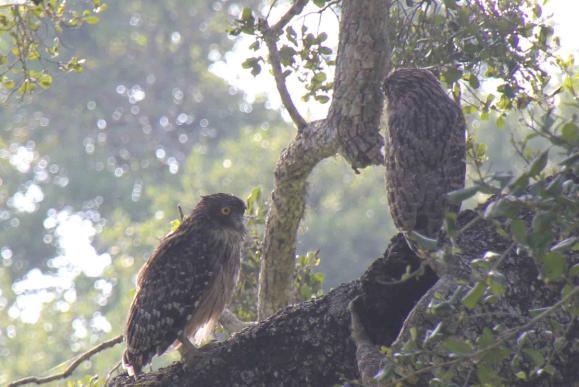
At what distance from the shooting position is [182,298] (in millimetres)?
6094

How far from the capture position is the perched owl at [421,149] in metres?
5.21

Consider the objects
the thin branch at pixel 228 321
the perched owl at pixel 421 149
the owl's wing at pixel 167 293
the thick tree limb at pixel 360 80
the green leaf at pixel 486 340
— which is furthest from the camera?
the thin branch at pixel 228 321

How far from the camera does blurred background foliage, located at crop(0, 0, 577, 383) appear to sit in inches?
1000

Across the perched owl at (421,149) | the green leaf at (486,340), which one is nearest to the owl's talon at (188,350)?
the perched owl at (421,149)

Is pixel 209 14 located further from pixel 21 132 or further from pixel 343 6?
pixel 343 6

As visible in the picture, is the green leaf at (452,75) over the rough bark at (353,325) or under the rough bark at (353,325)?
over

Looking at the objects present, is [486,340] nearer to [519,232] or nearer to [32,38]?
[519,232]

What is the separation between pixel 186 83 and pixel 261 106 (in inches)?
117

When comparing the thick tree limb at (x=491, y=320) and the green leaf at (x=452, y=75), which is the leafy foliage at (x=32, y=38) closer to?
the green leaf at (x=452, y=75)

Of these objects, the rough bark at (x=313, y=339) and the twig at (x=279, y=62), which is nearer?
the rough bark at (x=313, y=339)

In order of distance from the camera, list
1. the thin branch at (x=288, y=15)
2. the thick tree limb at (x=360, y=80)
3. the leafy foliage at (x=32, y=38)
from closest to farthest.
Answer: the leafy foliage at (x=32, y=38) < the thick tree limb at (x=360, y=80) < the thin branch at (x=288, y=15)

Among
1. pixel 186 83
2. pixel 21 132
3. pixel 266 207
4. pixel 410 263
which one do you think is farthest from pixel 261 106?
pixel 410 263

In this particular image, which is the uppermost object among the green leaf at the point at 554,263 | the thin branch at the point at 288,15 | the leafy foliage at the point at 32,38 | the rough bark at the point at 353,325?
the leafy foliage at the point at 32,38

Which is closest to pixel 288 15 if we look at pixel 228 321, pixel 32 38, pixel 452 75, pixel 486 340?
pixel 452 75
